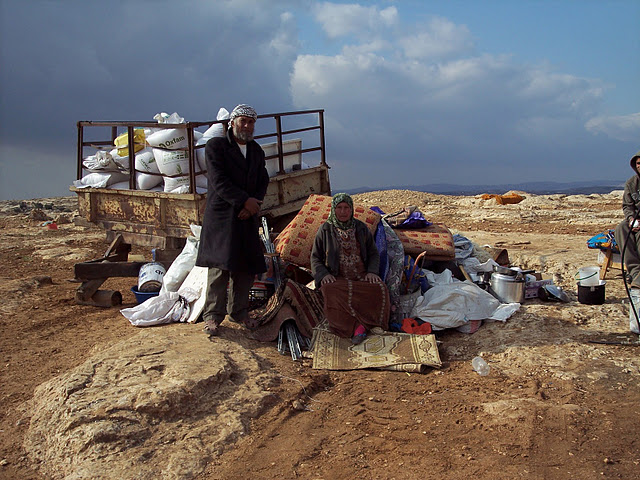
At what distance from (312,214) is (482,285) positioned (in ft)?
6.67

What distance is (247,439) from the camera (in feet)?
11.4

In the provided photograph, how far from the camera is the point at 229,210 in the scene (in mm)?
4938

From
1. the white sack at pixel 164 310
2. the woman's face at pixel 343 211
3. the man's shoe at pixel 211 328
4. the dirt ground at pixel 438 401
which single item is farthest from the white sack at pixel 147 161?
the woman's face at pixel 343 211

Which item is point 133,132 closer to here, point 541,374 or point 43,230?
point 541,374

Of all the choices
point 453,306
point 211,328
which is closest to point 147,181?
point 211,328

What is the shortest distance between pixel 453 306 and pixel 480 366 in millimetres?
977

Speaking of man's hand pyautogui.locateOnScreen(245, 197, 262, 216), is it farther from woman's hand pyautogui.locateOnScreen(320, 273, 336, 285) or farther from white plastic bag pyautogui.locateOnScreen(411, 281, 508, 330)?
white plastic bag pyautogui.locateOnScreen(411, 281, 508, 330)

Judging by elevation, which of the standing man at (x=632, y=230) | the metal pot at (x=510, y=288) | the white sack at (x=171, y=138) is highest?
the white sack at (x=171, y=138)

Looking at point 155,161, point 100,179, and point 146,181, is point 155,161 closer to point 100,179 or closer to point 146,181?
point 146,181

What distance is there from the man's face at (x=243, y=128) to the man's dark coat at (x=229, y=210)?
79mm

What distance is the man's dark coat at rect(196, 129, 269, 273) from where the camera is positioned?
190 inches

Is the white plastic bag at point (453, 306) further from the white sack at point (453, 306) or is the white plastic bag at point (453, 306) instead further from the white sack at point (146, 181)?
the white sack at point (146, 181)

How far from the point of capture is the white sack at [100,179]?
7160 mm

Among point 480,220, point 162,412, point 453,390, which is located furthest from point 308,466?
point 480,220
